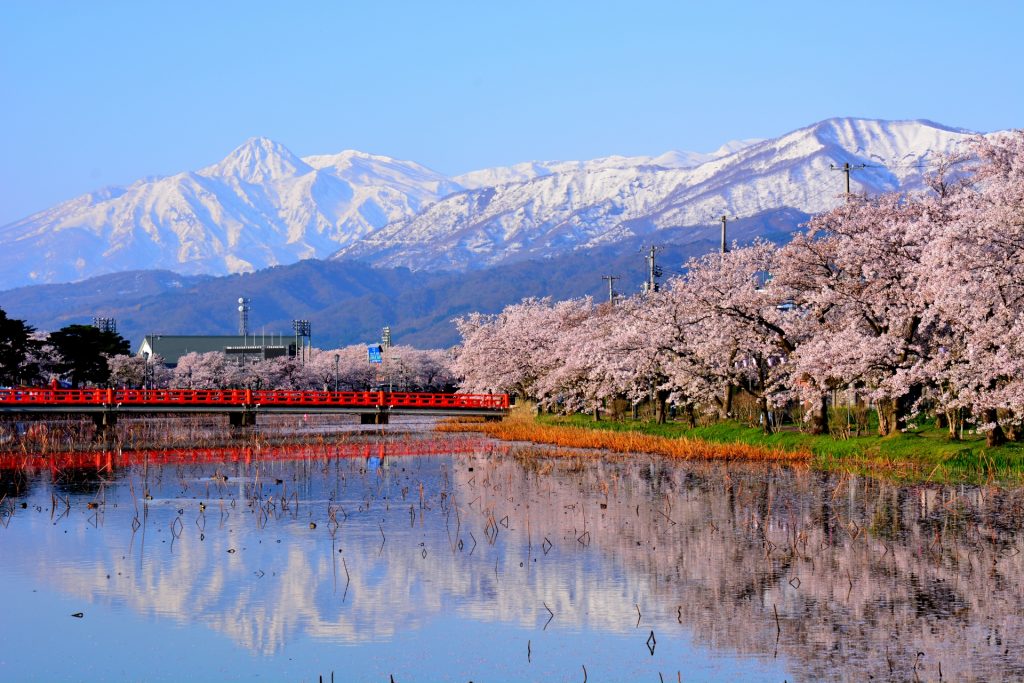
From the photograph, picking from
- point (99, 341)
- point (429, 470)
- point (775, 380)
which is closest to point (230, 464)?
point (429, 470)

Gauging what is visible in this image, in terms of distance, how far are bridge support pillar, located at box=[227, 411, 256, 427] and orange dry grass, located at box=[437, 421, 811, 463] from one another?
2567 centimetres

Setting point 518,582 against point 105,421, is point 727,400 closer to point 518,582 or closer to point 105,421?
point 518,582

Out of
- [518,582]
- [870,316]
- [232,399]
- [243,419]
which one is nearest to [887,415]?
[870,316]

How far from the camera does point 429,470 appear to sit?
57844 millimetres

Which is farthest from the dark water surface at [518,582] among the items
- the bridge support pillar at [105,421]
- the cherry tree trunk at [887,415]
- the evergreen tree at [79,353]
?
the evergreen tree at [79,353]

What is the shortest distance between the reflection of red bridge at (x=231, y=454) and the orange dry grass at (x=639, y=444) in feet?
14.5

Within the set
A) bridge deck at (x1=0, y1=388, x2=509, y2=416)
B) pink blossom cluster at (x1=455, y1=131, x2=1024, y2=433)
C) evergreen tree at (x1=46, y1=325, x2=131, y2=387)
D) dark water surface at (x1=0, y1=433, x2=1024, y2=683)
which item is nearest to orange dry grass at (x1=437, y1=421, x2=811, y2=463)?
pink blossom cluster at (x1=455, y1=131, x2=1024, y2=433)

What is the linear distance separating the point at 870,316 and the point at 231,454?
34029 mm

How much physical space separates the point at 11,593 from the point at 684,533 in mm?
16545

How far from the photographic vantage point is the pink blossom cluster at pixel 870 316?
144ft

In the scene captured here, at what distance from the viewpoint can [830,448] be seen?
53.8m

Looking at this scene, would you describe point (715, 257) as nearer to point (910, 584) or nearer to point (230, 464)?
point (230, 464)

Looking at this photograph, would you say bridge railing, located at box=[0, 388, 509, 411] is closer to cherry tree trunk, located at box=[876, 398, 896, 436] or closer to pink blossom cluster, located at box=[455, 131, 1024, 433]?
pink blossom cluster, located at box=[455, 131, 1024, 433]

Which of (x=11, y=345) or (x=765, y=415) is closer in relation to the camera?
(x=765, y=415)
